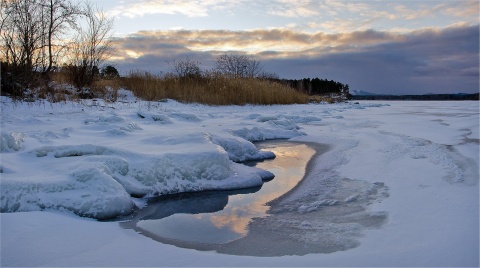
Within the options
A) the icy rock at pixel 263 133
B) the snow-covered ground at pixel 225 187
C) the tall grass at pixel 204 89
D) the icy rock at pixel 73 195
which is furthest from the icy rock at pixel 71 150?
the tall grass at pixel 204 89

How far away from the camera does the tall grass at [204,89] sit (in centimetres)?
1227

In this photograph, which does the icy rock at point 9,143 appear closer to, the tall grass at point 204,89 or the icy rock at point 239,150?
the icy rock at point 239,150

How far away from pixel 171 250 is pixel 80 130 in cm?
352

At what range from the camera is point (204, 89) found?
→ 13.1 metres

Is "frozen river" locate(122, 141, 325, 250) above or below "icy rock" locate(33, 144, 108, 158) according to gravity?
below

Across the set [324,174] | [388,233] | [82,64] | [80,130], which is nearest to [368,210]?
[388,233]

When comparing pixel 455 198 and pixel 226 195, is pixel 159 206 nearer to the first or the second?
pixel 226 195

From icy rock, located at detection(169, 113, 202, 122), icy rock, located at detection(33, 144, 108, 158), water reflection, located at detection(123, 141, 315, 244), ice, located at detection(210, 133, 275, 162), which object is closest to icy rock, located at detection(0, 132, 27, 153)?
icy rock, located at detection(33, 144, 108, 158)

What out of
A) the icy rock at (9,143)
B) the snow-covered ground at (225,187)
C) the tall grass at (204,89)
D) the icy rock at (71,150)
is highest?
the tall grass at (204,89)

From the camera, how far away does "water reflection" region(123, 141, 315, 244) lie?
2266 millimetres

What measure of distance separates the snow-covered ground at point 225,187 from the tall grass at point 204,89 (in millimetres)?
7491

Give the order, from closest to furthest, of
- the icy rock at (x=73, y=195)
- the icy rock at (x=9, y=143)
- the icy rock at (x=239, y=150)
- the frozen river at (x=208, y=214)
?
the frozen river at (x=208, y=214) → the icy rock at (x=73, y=195) → the icy rock at (x=9, y=143) → the icy rock at (x=239, y=150)

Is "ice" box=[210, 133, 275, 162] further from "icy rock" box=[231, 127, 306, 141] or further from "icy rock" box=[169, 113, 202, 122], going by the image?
"icy rock" box=[169, 113, 202, 122]

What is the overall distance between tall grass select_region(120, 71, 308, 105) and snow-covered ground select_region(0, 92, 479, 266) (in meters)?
7.49
